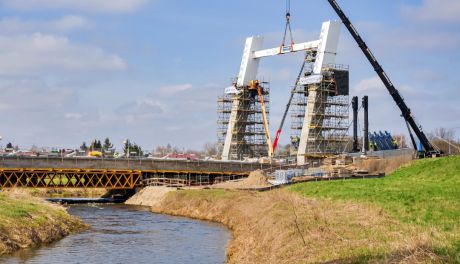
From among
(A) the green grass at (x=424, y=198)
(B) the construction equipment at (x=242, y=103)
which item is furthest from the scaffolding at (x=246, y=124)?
(A) the green grass at (x=424, y=198)

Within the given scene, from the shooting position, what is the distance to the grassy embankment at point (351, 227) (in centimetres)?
1727

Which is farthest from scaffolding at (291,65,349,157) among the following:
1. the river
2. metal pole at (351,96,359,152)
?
the river

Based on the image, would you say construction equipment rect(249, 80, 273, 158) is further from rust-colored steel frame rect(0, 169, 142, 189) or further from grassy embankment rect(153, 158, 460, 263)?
grassy embankment rect(153, 158, 460, 263)

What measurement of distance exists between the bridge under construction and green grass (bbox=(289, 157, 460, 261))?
36470mm

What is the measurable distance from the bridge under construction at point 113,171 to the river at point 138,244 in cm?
2729

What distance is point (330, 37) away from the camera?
10794 cm

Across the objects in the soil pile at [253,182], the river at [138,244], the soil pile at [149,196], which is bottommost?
the river at [138,244]

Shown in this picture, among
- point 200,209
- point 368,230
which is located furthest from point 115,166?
point 368,230

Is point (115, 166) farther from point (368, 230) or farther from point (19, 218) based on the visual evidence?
point (368, 230)

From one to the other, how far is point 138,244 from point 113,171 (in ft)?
152

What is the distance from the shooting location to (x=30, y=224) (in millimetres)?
35438

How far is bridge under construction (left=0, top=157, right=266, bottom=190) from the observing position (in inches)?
3073

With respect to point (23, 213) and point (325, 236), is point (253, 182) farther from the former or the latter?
point (325, 236)

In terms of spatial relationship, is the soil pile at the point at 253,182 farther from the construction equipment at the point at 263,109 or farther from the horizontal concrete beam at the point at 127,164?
the construction equipment at the point at 263,109
